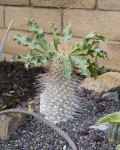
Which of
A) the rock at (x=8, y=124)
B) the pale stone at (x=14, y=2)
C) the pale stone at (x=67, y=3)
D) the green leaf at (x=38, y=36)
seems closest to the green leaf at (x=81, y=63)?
the green leaf at (x=38, y=36)

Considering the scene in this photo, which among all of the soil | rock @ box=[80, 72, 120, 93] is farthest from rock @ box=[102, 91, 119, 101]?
the soil

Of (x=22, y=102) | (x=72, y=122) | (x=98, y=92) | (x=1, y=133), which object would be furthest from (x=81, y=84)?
(x=1, y=133)

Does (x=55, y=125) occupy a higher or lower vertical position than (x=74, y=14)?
lower

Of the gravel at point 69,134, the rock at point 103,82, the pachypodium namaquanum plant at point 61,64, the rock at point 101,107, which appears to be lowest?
the gravel at point 69,134

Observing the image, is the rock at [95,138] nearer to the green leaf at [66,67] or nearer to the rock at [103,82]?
the green leaf at [66,67]

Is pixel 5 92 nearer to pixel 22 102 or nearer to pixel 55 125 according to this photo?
pixel 22 102

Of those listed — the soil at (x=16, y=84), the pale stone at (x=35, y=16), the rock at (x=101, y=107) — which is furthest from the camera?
the pale stone at (x=35, y=16)

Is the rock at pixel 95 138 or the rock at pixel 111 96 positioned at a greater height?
the rock at pixel 111 96
